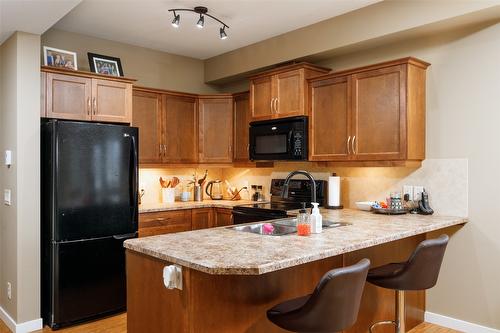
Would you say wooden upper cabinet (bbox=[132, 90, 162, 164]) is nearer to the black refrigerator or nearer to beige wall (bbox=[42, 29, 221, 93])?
beige wall (bbox=[42, 29, 221, 93])

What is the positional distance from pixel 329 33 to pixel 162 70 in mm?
2083

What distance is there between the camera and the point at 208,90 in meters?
5.25

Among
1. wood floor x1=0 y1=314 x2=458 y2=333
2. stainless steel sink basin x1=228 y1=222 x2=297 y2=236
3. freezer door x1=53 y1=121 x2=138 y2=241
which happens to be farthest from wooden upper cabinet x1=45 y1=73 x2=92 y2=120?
stainless steel sink basin x1=228 y1=222 x2=297 y2=236

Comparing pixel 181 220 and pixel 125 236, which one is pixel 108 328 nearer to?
pixel 125 236

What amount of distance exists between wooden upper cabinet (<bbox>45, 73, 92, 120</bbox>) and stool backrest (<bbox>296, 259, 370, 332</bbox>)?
271 cm

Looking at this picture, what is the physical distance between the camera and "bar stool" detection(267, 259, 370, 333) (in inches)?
65.5

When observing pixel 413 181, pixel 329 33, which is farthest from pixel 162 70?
pixel 413 181

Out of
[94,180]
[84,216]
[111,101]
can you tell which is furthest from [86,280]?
[111,101]

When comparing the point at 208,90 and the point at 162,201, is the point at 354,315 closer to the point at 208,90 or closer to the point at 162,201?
the point at 162,201

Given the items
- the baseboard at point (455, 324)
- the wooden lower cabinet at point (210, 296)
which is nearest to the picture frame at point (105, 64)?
the wooden lower cabinet at point (210, 296)

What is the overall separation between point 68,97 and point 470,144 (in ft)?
10.9

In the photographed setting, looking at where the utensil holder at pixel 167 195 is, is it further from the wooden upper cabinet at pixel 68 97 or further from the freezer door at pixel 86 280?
the wooden upper cabinet at pixel 68 97

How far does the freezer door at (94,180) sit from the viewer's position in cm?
321

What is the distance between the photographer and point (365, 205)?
11.6ft
